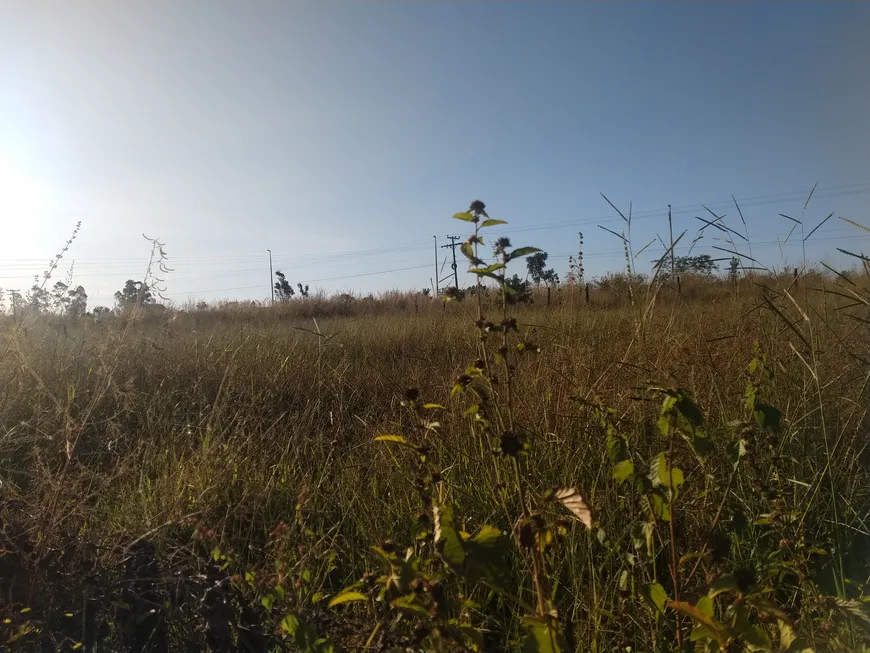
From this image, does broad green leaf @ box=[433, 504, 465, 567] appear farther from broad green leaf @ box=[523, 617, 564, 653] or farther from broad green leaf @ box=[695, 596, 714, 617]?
broad green leaf @ box=[695, 596, 714, 617]

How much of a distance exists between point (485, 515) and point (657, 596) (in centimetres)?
71

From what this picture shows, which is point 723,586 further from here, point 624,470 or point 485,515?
point 485,515

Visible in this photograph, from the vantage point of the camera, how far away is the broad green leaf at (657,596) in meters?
1.05

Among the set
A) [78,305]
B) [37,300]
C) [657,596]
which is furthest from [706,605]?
[78,305]

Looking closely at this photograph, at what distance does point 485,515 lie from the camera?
1.70 meters

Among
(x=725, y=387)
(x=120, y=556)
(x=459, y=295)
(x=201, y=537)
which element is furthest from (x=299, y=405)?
(x=459, y=295)

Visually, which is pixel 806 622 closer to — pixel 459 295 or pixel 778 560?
pixel 778 560

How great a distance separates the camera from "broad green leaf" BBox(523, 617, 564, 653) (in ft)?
2.79

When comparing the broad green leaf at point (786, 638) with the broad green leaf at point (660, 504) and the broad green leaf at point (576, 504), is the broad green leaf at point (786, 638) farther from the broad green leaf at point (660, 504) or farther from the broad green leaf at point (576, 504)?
the broad green leaf at point (576, 504)

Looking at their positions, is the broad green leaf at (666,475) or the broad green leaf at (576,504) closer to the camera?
the broad green leaf at (576,504)

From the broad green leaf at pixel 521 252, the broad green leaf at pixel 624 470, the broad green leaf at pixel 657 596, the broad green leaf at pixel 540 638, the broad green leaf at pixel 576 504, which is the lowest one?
the broad green leaf at pixel 657 596

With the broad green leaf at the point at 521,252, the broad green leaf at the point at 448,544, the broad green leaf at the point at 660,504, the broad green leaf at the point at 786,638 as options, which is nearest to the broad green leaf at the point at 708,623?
the broad green leaf at the point at 786,638

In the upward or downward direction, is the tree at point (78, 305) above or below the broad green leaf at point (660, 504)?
above

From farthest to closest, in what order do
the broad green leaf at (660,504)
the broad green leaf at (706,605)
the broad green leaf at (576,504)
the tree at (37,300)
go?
the tree at (37,300) → the broad green leaf at (660,504) → the broad green leaf at (706,605) → the broad green leaf at (576,504)
